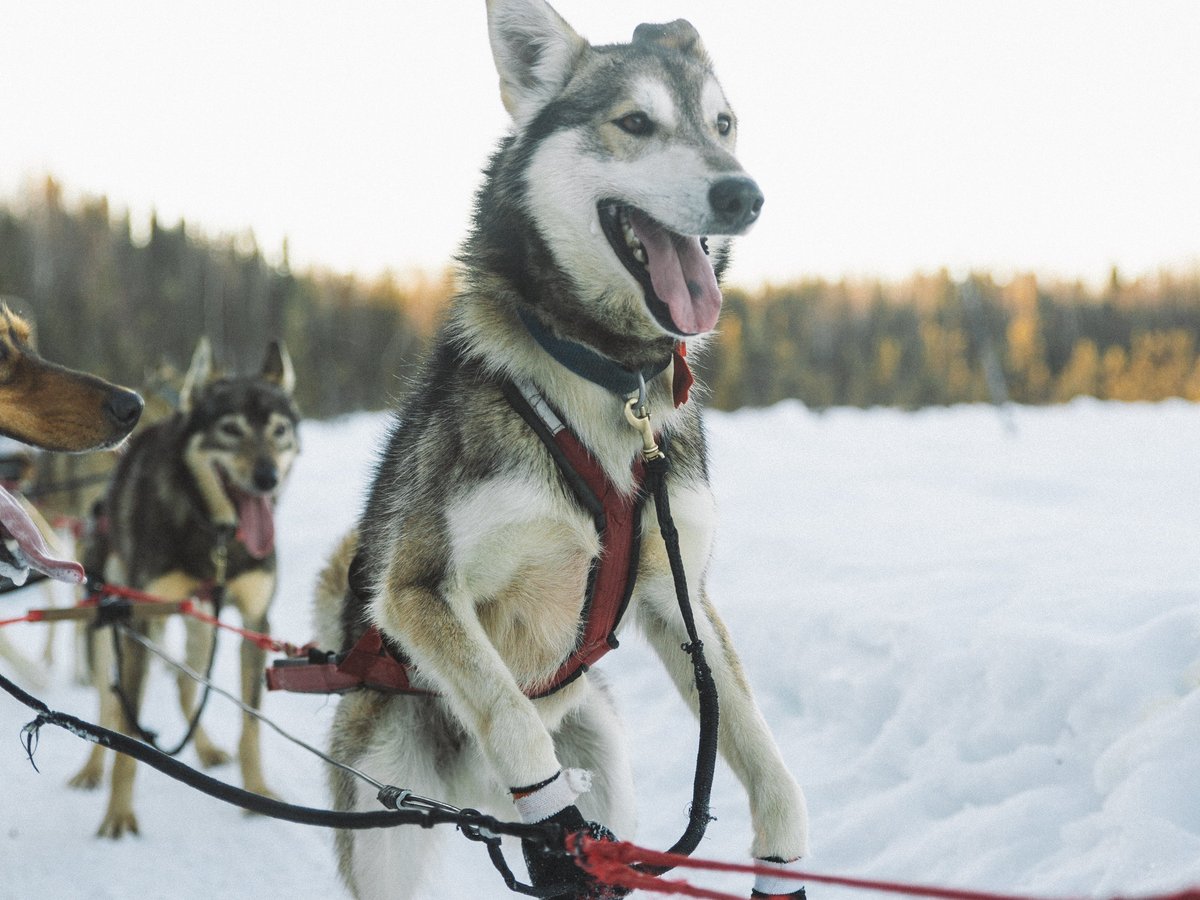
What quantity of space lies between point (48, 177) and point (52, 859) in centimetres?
4943

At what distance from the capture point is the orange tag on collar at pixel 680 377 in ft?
7.25

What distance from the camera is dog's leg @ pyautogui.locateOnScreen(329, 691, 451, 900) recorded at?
2408mm

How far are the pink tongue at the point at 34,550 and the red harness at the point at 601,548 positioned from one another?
0.69m

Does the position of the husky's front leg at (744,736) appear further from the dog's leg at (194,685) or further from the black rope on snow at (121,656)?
the dog's leg at (194,685)

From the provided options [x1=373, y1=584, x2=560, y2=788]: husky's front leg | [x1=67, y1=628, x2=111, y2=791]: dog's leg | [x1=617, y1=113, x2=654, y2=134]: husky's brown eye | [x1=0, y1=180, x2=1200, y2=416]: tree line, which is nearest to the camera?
[x1=373, y1=584, x2=560, y2=788]: husky's front leg

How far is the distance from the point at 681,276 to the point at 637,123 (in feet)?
1.28

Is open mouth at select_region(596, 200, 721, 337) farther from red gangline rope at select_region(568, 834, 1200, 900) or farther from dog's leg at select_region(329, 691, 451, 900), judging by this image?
dog's leg at select_region(329, 691, 451, 900)

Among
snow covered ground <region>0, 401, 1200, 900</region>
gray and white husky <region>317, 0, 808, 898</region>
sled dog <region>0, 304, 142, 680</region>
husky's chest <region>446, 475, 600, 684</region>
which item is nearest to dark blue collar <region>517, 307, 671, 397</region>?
gray and white husky <region>317, 0, 808, 898</region>

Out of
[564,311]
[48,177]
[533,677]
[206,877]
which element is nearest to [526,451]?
[564,311]

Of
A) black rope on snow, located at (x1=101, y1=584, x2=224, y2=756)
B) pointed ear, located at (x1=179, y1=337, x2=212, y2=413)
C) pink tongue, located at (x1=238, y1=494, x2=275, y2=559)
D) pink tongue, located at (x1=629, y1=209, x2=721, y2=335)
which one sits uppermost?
pink tongue, located at (x1=629, y1=209, x2=721, y2=335)

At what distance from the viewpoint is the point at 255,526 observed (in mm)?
4844

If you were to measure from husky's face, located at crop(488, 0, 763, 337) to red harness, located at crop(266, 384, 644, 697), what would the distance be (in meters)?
0.29

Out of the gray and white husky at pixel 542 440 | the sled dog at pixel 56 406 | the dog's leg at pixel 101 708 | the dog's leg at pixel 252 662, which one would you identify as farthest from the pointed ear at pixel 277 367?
the gray and white husky at pixel 542 440

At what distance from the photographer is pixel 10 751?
15.7ft
